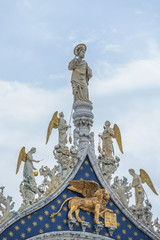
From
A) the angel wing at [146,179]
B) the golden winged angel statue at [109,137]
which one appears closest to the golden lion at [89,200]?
the golden winged angel statue at [109,137]

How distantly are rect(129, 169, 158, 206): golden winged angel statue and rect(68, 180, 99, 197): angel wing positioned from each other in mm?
1649

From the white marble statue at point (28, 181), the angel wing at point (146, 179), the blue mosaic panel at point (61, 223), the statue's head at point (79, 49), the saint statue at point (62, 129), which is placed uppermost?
the statue's head at point (79, 49)

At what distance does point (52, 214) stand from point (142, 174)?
3723 mm

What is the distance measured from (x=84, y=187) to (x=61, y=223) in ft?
4.26

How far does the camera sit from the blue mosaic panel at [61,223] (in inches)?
808

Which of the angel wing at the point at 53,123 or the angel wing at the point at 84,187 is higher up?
the angel wing at the point at 53,123

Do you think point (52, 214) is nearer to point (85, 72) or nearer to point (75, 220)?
point (75, 220)

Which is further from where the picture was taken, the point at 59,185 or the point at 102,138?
the point at 102,138

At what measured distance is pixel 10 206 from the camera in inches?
810

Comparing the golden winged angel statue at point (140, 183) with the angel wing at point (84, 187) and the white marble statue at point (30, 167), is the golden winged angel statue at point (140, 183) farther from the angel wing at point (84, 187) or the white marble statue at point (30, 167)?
the white marble statue at point (30, 167)

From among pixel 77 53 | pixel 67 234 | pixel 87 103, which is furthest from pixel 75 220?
pixel 77 53

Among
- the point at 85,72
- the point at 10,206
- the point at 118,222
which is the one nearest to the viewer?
the point at 10,206

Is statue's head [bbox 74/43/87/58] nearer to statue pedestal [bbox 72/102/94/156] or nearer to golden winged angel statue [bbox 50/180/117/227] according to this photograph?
statue pedestal [bbox 72/102/94/156]

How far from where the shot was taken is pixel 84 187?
71.7 ft
